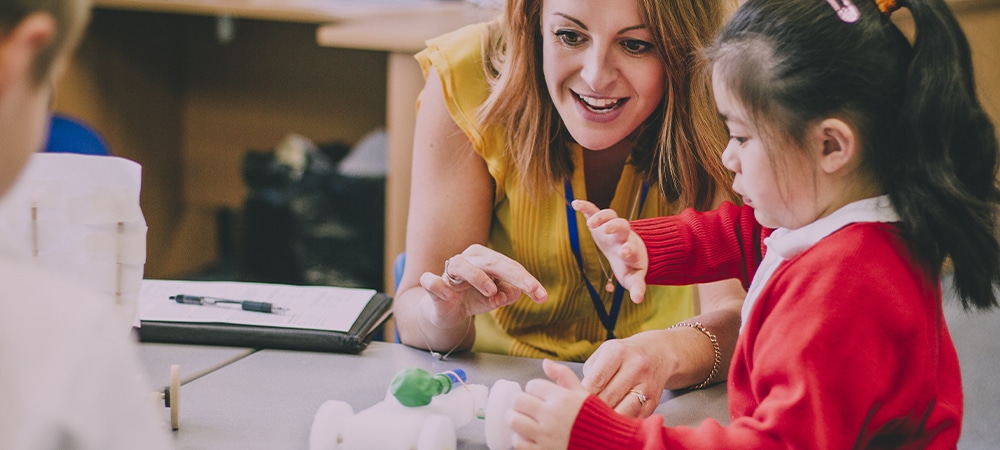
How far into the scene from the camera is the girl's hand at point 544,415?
0.71m

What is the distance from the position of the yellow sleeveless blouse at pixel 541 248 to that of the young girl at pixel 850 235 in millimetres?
508

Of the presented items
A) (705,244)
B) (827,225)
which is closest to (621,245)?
(705,244)

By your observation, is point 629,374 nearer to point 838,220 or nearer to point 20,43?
point 838,220

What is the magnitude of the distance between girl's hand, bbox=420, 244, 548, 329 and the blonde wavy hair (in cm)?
23

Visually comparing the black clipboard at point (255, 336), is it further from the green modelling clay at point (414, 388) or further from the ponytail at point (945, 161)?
the ponytail at point (945, 161)

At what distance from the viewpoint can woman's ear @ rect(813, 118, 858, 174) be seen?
72 cm

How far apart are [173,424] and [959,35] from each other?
29.2 inches

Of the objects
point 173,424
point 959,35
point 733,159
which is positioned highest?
point 959,35

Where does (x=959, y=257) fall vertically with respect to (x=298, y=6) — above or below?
below

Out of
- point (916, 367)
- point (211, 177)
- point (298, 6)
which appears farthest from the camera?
point (211, 177)

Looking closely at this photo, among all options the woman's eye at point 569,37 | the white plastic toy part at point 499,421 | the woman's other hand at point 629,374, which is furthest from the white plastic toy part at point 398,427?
the woman's eye at point 569,37

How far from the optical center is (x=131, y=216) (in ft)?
2.66

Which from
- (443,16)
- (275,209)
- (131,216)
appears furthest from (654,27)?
(275,209)

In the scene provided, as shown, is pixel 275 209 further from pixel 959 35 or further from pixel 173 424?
pixel 959 35
